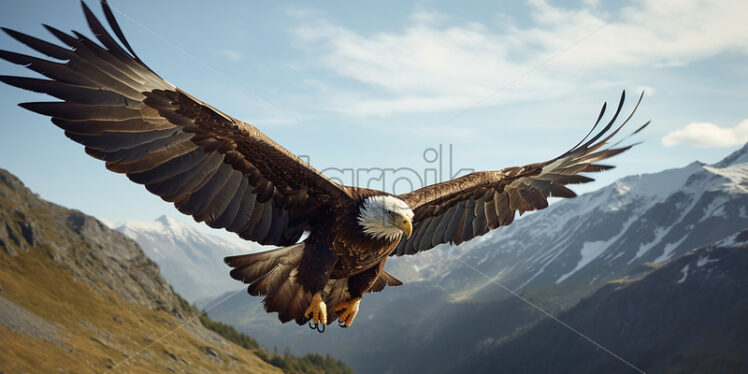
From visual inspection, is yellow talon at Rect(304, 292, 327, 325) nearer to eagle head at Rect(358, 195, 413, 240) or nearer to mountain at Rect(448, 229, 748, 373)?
eagle head at Rect(358, 195, 413, 240)

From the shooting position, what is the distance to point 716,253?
459 ft

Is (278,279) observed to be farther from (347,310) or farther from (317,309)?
(347,310)

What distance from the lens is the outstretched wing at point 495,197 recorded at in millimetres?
9461

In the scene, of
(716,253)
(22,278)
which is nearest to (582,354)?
(716,253)

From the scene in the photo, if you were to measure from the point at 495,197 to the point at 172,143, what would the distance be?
5.75 metres

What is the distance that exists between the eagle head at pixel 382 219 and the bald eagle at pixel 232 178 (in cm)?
1

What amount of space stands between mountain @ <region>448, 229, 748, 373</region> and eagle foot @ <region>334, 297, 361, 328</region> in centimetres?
11931

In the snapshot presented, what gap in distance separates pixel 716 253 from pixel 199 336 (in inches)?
4911

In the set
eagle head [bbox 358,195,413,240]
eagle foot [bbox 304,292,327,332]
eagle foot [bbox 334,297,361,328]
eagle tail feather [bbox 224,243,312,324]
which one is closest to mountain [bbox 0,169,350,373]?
eagle foot [bbox 334,297,361,328]

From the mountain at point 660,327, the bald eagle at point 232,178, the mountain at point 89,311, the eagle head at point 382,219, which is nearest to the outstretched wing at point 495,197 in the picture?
the bald eagle at point 232,178

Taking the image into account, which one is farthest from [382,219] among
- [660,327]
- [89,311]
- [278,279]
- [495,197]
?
[660,327]

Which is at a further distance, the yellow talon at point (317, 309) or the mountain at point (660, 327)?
the mountain at point (660, 327)

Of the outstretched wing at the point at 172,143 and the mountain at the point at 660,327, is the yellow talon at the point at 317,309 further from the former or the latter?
the mountain at the point at 660,327

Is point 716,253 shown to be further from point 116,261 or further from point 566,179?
point 566,179
